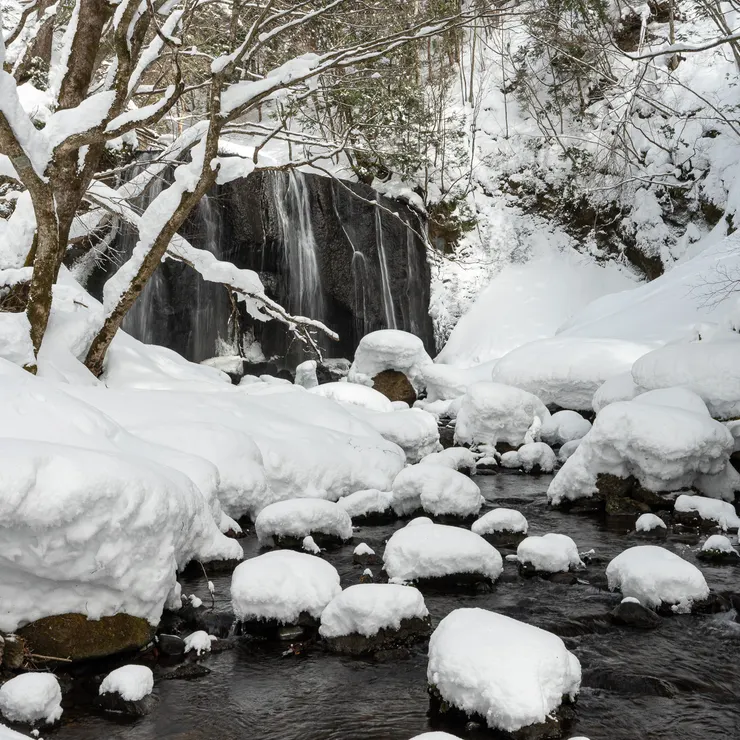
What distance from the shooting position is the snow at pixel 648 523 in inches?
261

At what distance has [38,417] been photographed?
4172 millimetres

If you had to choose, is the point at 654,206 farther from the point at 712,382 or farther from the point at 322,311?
the point at 712,382

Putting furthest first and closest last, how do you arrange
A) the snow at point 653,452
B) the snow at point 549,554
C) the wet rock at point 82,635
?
the snow at point 653,452, the snow at point 549,554, the wet rock at point 82,635

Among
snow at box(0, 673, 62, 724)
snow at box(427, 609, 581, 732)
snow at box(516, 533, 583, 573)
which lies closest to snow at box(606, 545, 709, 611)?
snow at box(516, 533, 583, 573)

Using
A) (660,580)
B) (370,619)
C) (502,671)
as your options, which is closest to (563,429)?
(660,580)

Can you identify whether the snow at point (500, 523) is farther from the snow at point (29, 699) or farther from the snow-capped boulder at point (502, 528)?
the snow at point (29, 699)

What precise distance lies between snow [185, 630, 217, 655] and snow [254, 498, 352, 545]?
1801 millimetres

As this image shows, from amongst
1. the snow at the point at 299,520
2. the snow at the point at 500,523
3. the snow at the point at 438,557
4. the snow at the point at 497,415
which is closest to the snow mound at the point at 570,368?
the snow at the point at 497,415

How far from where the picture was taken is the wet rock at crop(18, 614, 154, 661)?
3.49m

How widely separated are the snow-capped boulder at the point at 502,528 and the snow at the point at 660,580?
134 cm

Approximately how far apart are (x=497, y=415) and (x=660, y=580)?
626 centimetres

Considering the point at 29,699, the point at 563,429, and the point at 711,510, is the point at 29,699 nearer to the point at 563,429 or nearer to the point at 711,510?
the point at 711,510

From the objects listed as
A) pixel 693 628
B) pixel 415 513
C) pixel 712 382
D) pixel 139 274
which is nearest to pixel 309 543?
pixel 415 513

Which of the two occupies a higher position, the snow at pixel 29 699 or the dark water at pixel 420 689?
the snow at pixel 29 699
